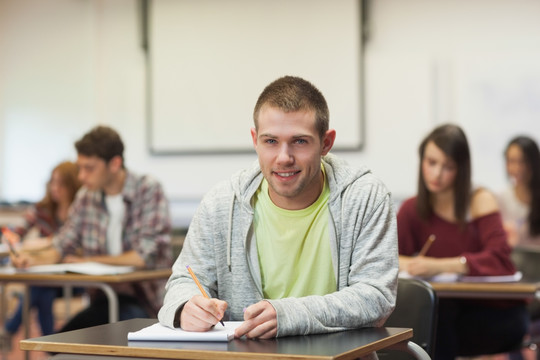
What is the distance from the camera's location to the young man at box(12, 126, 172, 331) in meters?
3.91

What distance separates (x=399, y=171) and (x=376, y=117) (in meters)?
0.43

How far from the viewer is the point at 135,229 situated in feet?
13.1

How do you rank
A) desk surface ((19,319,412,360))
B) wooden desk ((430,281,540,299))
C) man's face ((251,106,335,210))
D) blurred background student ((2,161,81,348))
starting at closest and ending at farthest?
desk surface ((19,319,412,360))
man's face ((251,106,335,210))
wooden desk ((430,281,540,299))
blurred background student ((2,161,81,348))

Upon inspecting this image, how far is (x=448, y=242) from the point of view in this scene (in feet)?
11.4

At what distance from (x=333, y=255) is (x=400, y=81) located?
4269 mm

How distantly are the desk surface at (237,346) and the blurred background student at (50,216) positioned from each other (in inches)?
135

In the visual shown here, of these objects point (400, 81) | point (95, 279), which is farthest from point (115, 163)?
point (400, 81)

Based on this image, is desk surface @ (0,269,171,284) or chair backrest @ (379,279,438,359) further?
desk surface @ (0,269,171,284)

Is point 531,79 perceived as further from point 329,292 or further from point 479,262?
point 329,292

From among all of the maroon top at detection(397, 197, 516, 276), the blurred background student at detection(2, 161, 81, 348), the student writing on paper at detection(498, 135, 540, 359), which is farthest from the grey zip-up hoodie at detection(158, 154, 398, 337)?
the blurred background student at detection(2, 161, 81, 348)

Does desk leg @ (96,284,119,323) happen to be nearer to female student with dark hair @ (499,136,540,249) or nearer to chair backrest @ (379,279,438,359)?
chair backrest @ (379,279,438,359)

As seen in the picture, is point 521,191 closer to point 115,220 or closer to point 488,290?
point 488,290

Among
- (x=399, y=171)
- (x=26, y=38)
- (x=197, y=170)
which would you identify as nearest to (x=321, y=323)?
(x=399, y=171)

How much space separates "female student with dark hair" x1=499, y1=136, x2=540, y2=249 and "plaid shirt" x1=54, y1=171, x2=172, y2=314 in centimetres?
192
